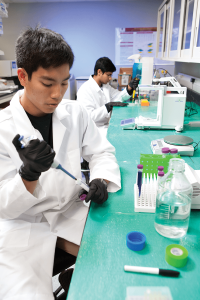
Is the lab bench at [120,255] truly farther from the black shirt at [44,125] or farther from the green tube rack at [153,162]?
the black shirt at [44,125]

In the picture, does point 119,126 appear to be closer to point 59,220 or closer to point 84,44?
point 59,220

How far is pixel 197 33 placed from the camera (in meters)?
2.03

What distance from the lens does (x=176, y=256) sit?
2.11 feet

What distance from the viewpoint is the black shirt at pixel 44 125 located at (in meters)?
1.16

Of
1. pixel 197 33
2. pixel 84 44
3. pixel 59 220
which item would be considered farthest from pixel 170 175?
pixel 84 44

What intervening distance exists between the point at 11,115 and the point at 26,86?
157 millimetres

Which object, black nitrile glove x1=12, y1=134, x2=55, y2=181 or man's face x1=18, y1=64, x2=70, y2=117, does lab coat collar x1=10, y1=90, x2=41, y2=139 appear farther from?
black nitrile glove x1=12, y1=134, x2=55, y2=181

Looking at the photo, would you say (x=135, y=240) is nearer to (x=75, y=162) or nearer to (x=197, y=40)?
(x=75, y=162)

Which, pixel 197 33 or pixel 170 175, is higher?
pixel 197 33

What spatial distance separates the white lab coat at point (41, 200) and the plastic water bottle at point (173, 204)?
31cm

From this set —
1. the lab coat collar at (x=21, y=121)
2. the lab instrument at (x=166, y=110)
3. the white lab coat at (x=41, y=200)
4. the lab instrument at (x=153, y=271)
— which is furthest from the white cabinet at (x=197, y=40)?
the lab instrument at (x=153, y=271)

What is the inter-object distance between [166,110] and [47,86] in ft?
3.95

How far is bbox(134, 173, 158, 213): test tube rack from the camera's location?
896 mm

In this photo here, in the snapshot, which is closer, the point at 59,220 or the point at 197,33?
the point at 59,220
